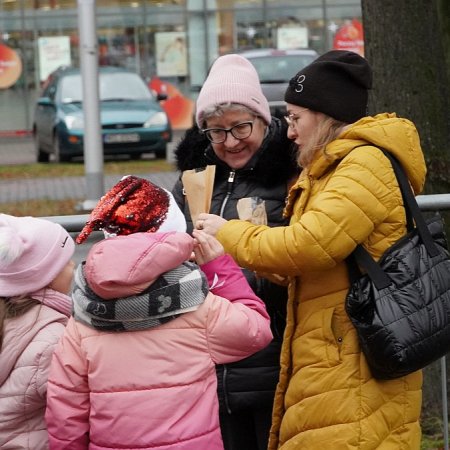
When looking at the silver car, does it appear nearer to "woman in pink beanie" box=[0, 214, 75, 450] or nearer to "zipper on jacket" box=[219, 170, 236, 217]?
"zipper on jacket" box=[219, 170, 236, 217]

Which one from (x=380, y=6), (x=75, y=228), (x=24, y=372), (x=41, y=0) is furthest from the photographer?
(x=41, y=0)

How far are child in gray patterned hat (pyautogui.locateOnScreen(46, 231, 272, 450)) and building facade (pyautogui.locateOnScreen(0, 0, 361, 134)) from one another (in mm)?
25327

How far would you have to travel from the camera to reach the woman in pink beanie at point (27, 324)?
11.5ft

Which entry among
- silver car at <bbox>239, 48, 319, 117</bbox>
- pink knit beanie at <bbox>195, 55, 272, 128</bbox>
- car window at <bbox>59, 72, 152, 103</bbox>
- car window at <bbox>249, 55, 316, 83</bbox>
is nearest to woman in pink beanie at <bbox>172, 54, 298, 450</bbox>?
pink knit beanie at <bbox>195, 55, 272, 128</bbox>

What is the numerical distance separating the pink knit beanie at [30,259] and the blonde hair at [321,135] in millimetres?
818

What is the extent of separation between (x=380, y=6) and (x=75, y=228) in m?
2.36

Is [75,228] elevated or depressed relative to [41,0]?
depressed

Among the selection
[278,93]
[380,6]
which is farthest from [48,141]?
[380,6]

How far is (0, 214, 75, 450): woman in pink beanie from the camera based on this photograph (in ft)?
11.5

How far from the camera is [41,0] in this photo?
28.6 meters

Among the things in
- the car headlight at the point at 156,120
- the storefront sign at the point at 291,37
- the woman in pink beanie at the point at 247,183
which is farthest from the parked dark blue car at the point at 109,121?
the woman in pink beanie at the point at 247,183

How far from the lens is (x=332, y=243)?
3.31m

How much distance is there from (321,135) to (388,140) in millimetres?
222

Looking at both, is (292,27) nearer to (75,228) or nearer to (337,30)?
(337,30)
